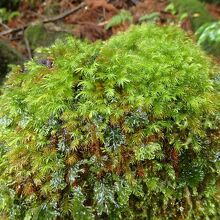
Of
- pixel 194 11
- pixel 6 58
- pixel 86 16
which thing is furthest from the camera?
pixel 86 16

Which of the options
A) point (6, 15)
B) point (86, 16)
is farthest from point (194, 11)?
point (6, 15)

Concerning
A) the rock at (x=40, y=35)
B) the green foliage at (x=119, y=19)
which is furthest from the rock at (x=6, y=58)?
the green foliage at (x=119, y=19)

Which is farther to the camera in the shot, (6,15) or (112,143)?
(6,15)

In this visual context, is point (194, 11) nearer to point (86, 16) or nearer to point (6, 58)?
point (86, 16)

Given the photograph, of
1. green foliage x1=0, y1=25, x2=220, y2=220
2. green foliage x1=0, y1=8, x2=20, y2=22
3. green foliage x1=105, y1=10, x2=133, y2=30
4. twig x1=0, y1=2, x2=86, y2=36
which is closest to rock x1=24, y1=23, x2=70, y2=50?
twig x1=0, y1=2, x2=86, y2=36

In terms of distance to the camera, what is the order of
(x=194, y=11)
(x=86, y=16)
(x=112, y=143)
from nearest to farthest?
(x=112, y=143)
(x=194, y=11)
(x=86, y=16)

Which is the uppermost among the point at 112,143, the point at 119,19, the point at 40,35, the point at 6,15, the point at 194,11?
the point at 112,143

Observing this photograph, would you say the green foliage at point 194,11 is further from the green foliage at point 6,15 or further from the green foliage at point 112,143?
the green foliage at point 112,143
